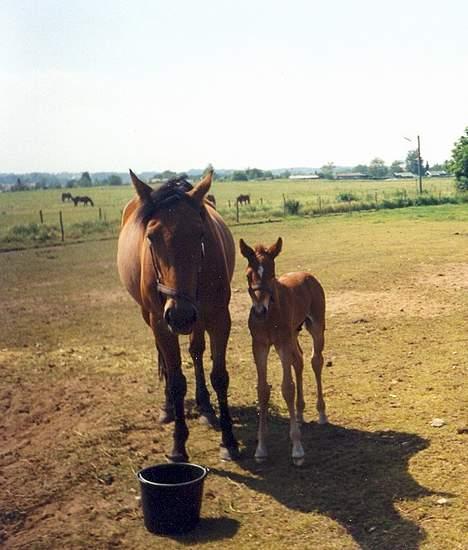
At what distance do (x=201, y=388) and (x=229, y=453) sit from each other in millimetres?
1343

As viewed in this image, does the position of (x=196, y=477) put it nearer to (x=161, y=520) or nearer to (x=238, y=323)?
(x=161, y=520)

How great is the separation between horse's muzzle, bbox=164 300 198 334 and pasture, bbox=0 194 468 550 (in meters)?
1.41

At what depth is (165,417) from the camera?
21.9 feet

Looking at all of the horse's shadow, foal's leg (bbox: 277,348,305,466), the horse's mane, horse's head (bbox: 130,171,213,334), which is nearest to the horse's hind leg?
the horse's shadow

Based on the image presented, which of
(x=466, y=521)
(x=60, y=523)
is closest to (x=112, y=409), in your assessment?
(x=60, y=523)

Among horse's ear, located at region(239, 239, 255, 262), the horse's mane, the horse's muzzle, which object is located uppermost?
the horse's mane

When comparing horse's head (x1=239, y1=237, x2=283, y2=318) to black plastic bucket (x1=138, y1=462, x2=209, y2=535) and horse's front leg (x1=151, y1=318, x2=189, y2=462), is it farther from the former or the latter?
black plastic bucket (x1=138, y1=462, x2=209, y2=535)

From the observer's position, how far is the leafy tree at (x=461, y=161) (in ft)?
106

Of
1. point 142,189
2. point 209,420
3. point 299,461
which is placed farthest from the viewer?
point 209,420

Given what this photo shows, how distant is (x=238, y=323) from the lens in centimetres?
1100

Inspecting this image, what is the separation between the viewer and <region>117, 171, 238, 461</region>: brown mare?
15.6 ft

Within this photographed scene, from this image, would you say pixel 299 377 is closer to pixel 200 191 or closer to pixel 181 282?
pixel 181 282

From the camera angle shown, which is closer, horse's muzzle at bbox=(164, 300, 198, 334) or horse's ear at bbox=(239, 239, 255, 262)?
horse's muzzle at bbox=(164, 300, 198, 334)

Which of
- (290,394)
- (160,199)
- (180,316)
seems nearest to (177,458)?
(290,394)
